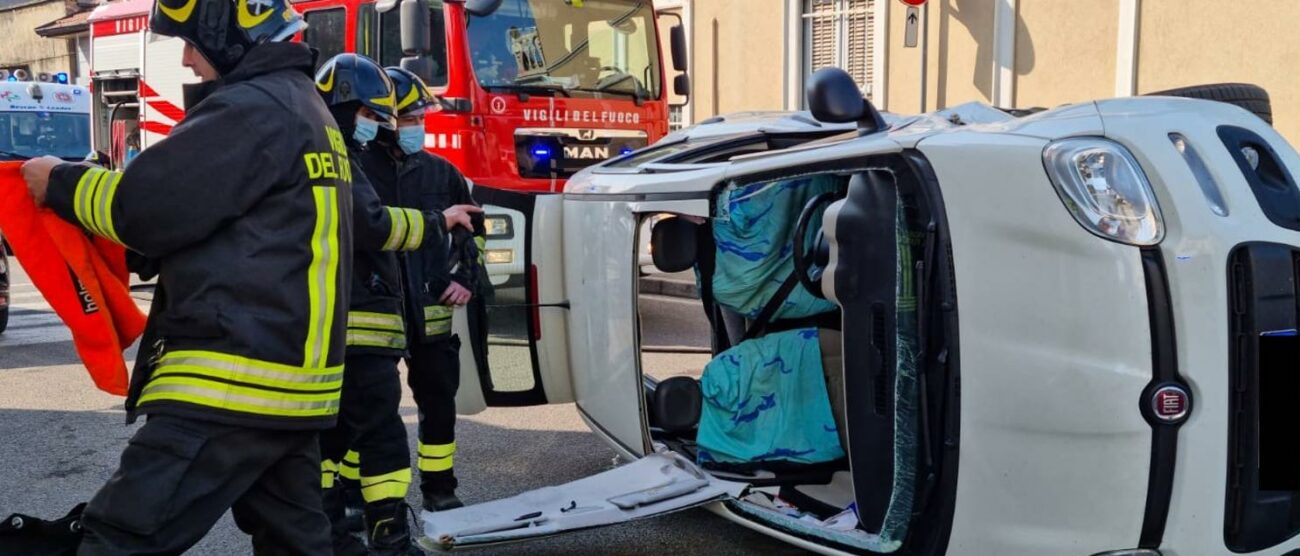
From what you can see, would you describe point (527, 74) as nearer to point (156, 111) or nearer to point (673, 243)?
point (156, 111)

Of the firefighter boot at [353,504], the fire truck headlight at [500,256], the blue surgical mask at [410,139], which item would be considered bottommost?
the firefighter boot at [353,504]

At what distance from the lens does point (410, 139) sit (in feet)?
14.3

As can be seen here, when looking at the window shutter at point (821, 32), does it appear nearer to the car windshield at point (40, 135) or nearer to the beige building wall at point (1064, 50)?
the beige building wall at point (1064, 50)

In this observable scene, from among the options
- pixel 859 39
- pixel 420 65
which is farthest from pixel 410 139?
pixel 859 39

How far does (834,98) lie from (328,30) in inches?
277

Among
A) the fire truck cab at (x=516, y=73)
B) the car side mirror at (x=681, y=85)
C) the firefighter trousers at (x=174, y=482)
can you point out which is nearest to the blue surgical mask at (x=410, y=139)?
the firefighter trousers at (x=174, y=482)

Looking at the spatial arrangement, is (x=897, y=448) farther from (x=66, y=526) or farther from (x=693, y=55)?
(x=693, y=55)

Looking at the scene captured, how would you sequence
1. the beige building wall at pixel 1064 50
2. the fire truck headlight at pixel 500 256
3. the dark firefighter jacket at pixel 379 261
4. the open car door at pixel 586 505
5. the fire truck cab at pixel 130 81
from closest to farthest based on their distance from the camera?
the dark firefighter jacket at pixel 379 261 → the open car door at pixel 586 505 → the fire truck headlight at pixel 500 256 → the beige building wall at pixel 1064 50 → the fire truck cab at pixel 130 81

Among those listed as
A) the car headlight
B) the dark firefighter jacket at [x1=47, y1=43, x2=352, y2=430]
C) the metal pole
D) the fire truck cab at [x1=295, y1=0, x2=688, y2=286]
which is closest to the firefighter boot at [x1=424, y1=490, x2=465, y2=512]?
the dark firefighter jacket at [x1=47, y1=43, x2=352, y2=430]

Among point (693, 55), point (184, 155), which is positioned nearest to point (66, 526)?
point (184, 155)

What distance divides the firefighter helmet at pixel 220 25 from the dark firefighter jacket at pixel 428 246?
1.48 metres

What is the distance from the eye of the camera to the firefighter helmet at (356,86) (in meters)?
4.13

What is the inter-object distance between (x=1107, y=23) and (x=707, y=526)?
29.1ft

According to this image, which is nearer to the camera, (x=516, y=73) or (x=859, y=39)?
(x=516, y=73)
